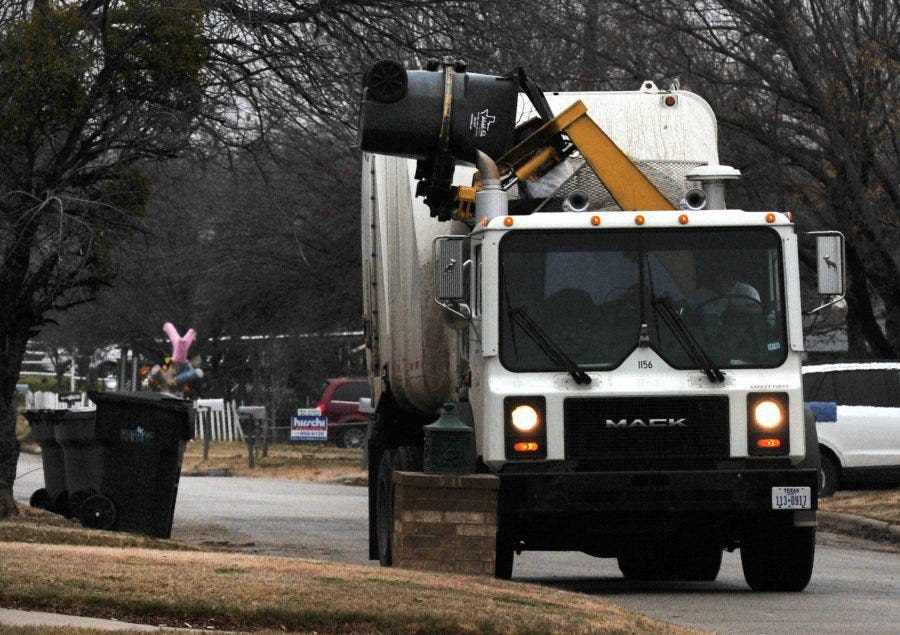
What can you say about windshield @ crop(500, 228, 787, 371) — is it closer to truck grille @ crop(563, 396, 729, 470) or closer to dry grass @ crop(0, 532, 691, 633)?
truck grille @ crop(563, 396, 729, 470)

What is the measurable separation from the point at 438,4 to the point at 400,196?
12.6 feet

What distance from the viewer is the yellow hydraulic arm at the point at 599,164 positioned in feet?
38.3

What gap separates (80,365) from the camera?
189 feet

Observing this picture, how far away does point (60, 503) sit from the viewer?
16906mm

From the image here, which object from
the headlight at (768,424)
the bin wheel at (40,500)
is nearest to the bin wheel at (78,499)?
the bin wheel at (40,500)

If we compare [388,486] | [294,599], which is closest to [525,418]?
[388,486]

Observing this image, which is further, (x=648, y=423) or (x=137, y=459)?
(x=137, y=459)

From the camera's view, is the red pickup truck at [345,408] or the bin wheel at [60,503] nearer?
the bin wheel at [60,503]

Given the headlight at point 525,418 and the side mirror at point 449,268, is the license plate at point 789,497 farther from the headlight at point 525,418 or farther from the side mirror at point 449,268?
the side mirror at point 449,268

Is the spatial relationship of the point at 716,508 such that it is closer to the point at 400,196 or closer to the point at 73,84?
the point at 400,196

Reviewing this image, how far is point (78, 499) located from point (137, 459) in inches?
29.8

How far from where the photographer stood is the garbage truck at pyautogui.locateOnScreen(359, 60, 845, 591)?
1104 cm

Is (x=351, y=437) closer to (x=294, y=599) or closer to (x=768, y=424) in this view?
(x=768, y=424)

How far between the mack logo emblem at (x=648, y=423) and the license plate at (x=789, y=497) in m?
0.71
